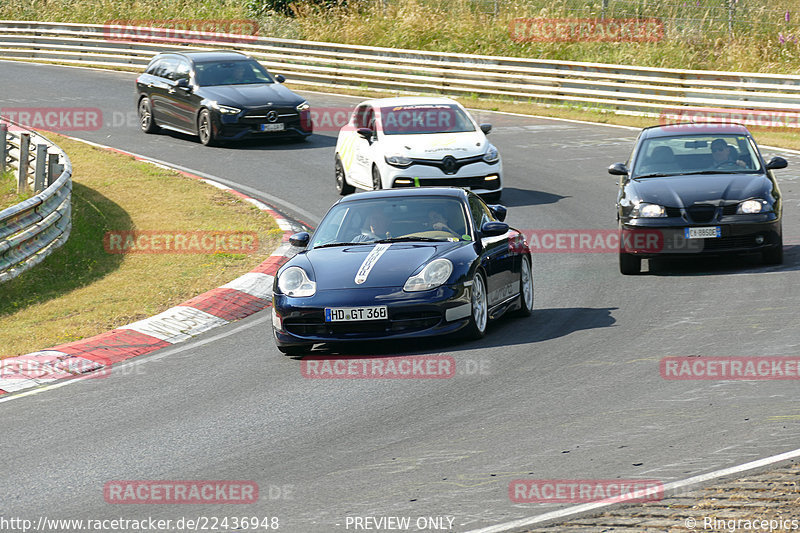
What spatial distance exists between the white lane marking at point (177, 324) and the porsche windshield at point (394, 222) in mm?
1594

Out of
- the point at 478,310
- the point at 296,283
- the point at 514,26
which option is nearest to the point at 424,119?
the point at 478,310

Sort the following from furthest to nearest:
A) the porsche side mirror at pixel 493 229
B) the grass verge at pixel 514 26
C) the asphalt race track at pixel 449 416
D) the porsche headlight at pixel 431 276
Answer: the grass verge at pixel 514 26 < the porsche side mirror at pixel 493 229 < the porsche headlight at pixel 431 276 < the asphalt race track at pixel 449 416

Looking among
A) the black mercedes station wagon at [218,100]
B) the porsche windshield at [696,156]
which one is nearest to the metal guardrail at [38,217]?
the black mercedes station wagon at [218,100]

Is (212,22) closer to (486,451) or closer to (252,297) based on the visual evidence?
(252,297)

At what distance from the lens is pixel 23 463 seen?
792 cm

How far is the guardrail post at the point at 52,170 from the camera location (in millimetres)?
18859

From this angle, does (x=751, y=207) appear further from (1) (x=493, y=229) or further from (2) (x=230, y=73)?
(2) (x=230, y=73)

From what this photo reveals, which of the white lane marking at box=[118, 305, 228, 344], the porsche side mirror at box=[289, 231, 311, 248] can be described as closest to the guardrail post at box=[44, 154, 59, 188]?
the white lane marking at box=[118, 305, 228, 344]

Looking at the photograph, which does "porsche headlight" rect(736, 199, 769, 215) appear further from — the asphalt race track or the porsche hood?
the porsche hood

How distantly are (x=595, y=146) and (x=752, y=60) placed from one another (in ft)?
26.4

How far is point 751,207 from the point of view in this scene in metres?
14.1

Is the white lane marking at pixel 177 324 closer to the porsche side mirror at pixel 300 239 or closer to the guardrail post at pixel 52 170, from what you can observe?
the porsche side mirror at pixel 300 239

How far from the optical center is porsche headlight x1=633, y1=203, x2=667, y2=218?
1416 cm

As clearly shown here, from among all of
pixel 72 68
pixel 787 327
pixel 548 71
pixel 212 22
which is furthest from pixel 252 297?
pixel 212 22
